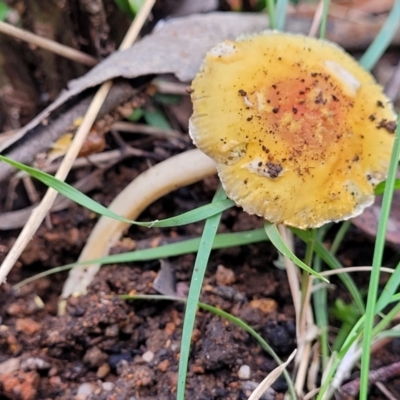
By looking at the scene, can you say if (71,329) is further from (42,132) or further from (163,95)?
(163,95)

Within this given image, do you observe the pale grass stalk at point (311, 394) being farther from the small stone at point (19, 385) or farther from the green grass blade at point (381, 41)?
the green grass blade at point (381, 41)

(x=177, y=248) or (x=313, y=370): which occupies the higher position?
(x=177, y=248)

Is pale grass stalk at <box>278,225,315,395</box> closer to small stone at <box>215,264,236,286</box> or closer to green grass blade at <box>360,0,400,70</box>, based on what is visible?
small stone at <box>215,264,236,286</box>

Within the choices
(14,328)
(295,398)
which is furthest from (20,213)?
(295,398)

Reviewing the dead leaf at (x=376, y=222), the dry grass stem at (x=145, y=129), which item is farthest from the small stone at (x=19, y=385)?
the dead leaf at (x=376, y=222)

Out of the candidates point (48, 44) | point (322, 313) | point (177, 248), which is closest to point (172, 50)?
point (48, 44)

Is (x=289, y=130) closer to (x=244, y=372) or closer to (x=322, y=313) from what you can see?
(x=322, y=313)
